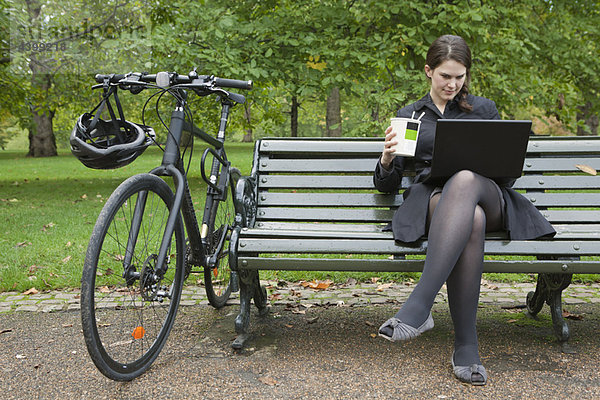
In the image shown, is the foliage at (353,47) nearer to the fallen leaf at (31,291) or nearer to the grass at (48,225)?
the grass at (48,225)

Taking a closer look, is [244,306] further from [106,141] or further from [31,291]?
[31,291]

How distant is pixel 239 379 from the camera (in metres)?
2.77

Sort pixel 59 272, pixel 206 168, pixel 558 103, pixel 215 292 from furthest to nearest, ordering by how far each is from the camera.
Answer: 1. pixel 558 103
2. pixel 59 272
3. pixel 215 292
4. pixel 206 168

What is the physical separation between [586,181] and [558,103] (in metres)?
8.18

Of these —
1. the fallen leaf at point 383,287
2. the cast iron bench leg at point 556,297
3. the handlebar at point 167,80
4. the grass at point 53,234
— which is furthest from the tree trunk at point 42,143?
the cast iron bench leg at point 556,297

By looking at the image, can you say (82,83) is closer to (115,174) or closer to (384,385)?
(115,174)

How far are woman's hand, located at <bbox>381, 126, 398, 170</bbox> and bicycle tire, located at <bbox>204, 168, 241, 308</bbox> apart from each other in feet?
3.31

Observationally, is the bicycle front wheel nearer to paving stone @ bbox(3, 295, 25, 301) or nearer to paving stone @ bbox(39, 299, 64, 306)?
paving stone @ bbox(39, 299, 64, 306)

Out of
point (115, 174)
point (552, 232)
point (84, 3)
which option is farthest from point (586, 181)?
point (115, 174)

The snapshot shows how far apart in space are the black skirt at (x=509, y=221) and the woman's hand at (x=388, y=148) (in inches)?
11.4

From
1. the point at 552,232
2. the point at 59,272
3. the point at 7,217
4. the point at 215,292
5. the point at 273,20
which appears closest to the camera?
the point at 552,232

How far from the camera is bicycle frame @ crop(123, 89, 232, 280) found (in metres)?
2.76

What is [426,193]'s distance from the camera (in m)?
3.13

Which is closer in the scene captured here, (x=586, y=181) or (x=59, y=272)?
(x=586, y=181)
